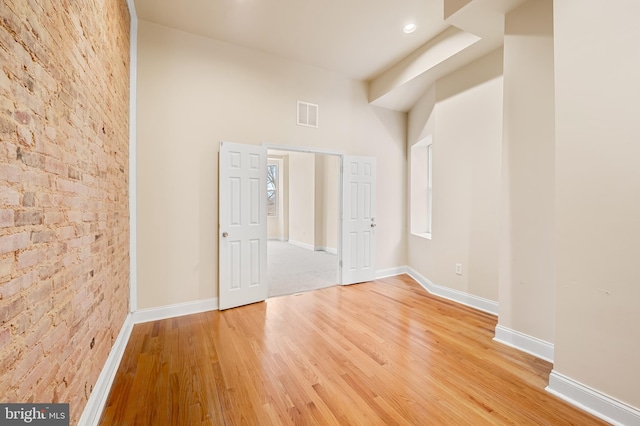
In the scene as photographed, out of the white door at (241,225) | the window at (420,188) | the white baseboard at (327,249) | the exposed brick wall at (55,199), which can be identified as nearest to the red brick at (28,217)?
the exposed brick wall at (55,199)

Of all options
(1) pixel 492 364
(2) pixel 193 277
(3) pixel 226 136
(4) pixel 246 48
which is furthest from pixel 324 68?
(1) pixel 492 364

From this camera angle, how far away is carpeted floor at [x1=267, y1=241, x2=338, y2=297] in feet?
13.6

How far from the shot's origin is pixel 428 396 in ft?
5.78

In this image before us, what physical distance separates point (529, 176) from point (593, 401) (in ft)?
5.34

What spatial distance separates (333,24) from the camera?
304 centimetres

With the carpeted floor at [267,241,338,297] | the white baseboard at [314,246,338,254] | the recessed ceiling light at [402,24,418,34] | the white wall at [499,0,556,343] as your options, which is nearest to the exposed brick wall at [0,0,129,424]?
the carpeted floor at [267,241,338,297]

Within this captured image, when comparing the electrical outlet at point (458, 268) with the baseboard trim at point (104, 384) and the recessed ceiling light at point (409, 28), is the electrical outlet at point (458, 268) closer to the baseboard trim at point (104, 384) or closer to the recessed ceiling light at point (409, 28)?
the recessed ceiling light at point (409, 28)

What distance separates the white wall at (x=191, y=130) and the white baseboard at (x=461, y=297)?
8.96ft

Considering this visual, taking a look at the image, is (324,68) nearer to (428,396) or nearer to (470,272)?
(470,272)

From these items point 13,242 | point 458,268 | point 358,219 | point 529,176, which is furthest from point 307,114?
point 13,242

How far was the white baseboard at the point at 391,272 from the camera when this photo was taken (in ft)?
15.0

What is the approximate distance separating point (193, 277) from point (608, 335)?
143 inches

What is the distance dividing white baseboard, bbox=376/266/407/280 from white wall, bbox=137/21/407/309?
8.02 feet

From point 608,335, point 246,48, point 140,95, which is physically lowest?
point 608,335
